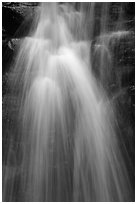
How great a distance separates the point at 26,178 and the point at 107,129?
1814 millimetres

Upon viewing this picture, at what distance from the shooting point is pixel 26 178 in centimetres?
450

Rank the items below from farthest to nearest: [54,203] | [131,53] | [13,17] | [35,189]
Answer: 1. [13,17]
2. [131,53]
3. [35,189]
4. [54,203]

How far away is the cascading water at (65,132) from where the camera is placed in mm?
4430

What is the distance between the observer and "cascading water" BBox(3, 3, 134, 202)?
14.5ft

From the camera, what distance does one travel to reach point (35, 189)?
4422mm

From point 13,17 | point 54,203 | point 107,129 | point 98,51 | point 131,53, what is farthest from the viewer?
point 13,17

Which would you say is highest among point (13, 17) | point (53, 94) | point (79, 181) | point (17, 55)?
point (13, 17)

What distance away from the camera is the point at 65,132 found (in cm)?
472

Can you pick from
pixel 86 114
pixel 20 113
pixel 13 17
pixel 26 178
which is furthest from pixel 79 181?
pixel 13 17

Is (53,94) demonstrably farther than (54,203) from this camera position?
Yes

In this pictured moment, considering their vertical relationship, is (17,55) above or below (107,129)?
above

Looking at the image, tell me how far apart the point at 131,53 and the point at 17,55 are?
2586 mm

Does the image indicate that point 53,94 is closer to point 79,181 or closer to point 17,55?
point 17,55

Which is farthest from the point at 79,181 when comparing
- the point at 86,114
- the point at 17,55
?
the point at 17,55
